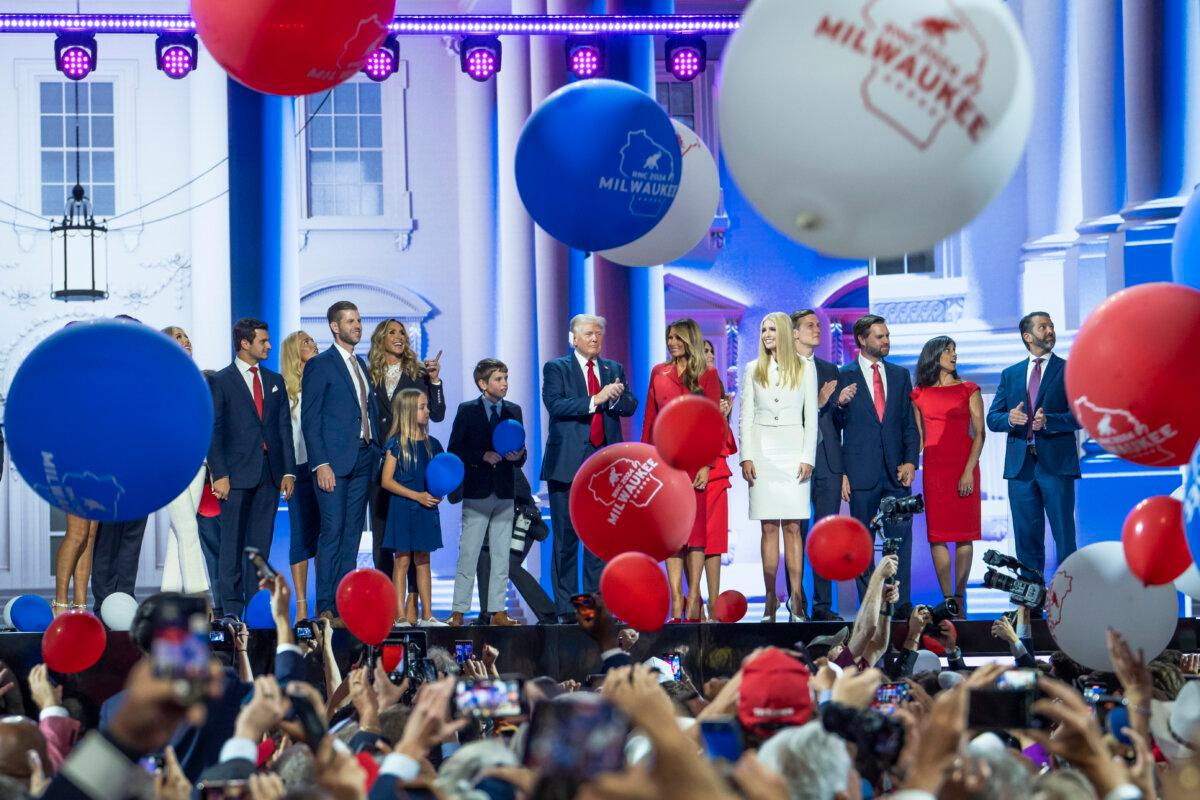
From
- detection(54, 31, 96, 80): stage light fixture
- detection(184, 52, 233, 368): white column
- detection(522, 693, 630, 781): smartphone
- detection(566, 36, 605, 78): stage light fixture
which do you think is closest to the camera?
detection(522, 693, 630, 781): smartphone

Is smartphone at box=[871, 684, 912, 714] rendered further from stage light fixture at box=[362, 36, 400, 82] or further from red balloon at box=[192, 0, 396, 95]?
stage light fixture at box=[362, 36, 400, 82]

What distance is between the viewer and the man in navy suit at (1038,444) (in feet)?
26.4

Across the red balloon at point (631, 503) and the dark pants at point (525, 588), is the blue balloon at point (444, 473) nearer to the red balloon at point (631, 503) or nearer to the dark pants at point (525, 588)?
the dark pants at point (525, 588)

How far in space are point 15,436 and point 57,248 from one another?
8.02 m

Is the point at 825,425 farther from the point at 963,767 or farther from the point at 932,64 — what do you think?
the point at 963,767

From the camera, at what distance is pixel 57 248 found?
12.3 meters

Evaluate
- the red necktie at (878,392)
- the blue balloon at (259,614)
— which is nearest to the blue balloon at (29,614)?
the blue balloon at (259,614)

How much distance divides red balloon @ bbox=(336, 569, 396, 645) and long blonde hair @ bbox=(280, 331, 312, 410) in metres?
2.43

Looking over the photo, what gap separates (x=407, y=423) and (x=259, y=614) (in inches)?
46.5

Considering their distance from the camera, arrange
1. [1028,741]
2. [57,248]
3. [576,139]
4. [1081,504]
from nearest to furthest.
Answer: [1028,741], [576,139], [1081,504], [57,248]

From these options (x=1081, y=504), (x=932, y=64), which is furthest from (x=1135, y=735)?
(x=1081, y=504)

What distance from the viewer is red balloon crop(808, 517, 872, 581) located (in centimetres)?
654

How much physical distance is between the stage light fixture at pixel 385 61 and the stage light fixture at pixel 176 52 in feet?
3.17

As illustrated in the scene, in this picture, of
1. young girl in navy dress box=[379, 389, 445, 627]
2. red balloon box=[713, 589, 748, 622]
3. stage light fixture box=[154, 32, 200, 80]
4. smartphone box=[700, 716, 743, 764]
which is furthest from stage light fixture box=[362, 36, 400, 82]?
smartphone box=[700, 716, 743, 764]
